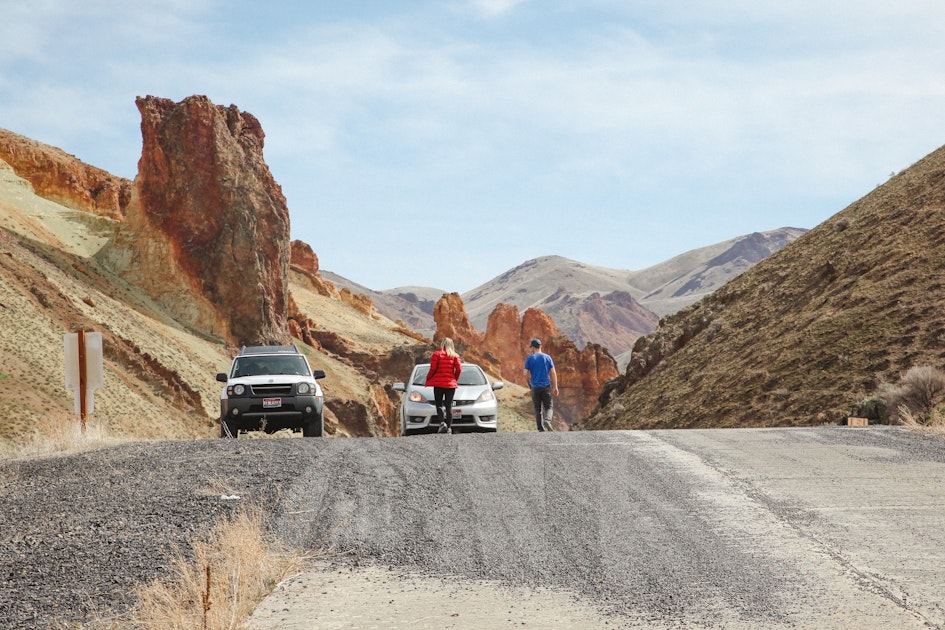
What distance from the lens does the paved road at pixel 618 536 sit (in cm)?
595

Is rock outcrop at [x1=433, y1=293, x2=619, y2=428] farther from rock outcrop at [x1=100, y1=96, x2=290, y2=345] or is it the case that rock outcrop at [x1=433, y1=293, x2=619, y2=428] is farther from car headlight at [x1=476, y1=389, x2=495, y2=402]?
car headlight at [x1=476, y1=389, x2=495, y2=402]

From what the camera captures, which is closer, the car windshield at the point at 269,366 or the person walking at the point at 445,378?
the person walking at the point at 445,378

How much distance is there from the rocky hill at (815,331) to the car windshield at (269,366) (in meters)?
11.7

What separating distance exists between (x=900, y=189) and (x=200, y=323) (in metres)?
49.8

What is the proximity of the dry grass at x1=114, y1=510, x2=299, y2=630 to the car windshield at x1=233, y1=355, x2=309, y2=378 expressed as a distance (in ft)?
33.0

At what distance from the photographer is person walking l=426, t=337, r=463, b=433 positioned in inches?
619

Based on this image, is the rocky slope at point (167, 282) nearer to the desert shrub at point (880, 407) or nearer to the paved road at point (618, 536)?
the paved road at point (618, 536)

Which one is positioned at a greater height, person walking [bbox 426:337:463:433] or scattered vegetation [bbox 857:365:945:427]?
person walking [bbox 426:337:463:433]

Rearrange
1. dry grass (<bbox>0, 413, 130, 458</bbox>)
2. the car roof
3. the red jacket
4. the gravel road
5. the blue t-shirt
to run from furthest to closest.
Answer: the car roof < the blue t-shirt < the red jacket < dry grass (<bbox>0, 413, 130, 458</bbox>) < the gravel road

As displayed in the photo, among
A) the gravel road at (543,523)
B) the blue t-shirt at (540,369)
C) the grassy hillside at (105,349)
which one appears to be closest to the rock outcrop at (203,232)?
the grassy hillside at (105,349)

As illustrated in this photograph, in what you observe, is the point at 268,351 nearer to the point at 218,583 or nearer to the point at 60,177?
the point at 218,583

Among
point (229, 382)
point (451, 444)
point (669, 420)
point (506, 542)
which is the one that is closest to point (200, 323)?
point (669, 420)

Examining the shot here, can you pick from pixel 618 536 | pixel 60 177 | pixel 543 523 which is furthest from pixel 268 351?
pixel 60 177

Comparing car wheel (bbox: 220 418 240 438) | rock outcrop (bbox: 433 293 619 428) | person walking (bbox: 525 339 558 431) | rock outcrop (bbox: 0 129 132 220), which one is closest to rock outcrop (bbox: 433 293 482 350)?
rock outcrop (bbox: 433 293 619 428)
